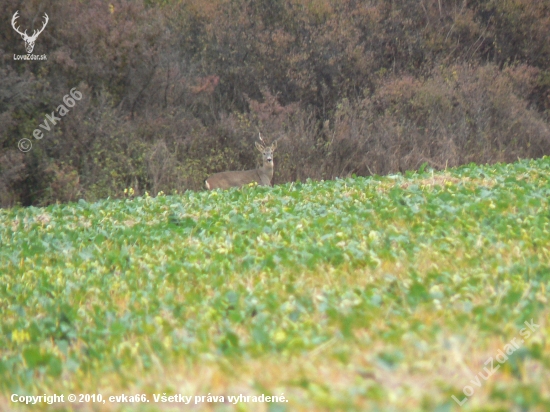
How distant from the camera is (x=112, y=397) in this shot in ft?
14.8

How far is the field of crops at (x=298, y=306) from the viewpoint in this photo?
13.4 ft

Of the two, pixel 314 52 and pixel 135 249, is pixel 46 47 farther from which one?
pixel 135 249

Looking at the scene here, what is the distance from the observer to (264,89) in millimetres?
28875

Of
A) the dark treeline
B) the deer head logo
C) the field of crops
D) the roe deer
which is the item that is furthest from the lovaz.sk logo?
the field of crops

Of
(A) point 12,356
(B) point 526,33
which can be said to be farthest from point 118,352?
(B) point 526,33

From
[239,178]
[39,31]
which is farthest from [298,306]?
[39,31]

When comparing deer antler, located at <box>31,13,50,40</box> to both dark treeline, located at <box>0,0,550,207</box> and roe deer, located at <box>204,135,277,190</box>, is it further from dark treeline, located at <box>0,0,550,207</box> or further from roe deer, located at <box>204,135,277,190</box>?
roe deer, located at <box>204,135,277,190</box>

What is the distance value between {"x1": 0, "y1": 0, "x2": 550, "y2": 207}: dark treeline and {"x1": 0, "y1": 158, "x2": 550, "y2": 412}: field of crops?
41.9 ft

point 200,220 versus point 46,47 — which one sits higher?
point 200,220

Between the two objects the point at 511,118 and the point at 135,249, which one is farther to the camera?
the point at 511,118

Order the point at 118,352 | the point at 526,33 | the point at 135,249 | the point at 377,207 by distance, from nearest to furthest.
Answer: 1. the point at 118,352
2. the point at 135,249
3. the point at 377,207
4. the point at 526,33

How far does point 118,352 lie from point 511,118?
24373mm

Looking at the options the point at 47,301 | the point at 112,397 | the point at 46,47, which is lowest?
the point at 46,47

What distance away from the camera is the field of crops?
4.08 meters
